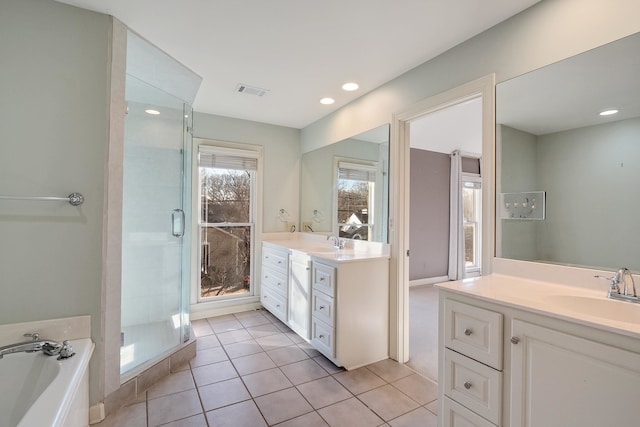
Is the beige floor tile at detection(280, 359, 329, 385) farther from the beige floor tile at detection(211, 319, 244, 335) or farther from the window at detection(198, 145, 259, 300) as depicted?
the window at detection(198, 145, 259, 300)

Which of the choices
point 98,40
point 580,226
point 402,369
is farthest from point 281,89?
point 402,369

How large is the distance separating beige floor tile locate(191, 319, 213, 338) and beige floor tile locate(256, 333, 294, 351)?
595 millimetres

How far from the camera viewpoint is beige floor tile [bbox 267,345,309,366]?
8.28 feet

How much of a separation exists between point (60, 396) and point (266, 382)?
131cm

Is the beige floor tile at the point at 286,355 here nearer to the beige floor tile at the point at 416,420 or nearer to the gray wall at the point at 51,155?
the beige floor tile at the point at 416,420

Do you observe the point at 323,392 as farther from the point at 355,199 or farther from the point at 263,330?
the point at 355,199

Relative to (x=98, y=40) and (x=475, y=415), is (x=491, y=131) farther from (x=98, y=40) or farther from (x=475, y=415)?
(x=98, y=40)

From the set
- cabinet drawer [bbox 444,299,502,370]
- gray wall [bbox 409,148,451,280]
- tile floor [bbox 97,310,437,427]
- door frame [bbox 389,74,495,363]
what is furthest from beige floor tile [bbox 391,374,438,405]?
gray wall [bbox 409,148,451,280]

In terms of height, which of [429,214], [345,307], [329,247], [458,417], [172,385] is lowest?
[172,385]

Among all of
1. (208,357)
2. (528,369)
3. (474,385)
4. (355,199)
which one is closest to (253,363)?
(208,357)

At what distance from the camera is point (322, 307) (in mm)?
2533

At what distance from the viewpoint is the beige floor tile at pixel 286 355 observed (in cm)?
252

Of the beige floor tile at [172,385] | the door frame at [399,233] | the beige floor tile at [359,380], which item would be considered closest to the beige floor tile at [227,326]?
the beige floor tile at [172,385]

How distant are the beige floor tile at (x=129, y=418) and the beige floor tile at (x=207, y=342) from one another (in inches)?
32.6
